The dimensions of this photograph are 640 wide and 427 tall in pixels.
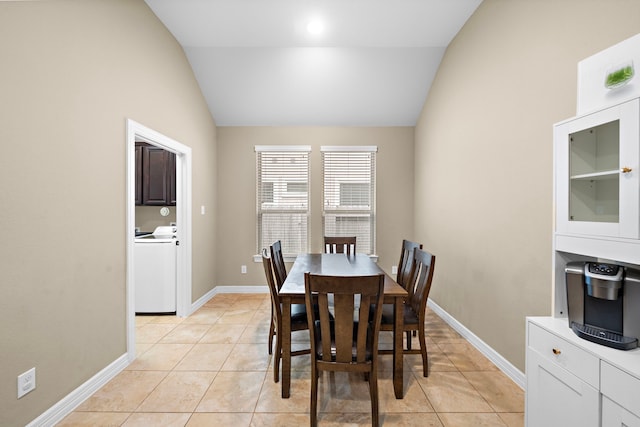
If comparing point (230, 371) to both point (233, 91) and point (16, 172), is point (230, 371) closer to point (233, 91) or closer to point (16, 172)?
point (16, 172)

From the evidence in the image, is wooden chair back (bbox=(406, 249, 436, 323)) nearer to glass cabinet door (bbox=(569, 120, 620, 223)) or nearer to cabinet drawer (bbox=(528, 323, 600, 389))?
cabinet drawer (bbox=(528, 323, 600, 389))

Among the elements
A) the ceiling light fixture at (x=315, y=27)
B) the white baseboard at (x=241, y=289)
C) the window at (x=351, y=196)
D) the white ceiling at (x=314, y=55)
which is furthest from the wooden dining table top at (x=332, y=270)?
the ceiling light fixture at (x=315, y=27)

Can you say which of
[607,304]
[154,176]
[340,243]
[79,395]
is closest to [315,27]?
[340,243]

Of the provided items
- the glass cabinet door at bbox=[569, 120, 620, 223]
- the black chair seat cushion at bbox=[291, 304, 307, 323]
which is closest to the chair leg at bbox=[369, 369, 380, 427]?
the black chair seat cushion at bbox=[291, 304, 307, 323]

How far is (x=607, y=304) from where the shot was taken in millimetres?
1222

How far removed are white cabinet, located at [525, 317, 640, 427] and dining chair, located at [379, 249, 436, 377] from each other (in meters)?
0.71

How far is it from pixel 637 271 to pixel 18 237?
3001 mm

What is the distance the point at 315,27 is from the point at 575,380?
3549mm

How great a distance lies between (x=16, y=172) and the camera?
154cm

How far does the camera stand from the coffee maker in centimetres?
116

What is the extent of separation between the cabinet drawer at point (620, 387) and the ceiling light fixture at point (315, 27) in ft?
11.4

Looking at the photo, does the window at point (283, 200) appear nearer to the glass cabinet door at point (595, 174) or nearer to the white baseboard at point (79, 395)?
the white baseboard at point (79, 395)

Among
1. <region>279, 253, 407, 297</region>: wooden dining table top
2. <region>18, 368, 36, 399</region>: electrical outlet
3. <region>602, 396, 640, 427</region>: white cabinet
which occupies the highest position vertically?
<region>279, 253, 407, 297</region>: wooden dining table top

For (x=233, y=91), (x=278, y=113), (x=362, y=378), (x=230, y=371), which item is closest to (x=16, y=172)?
(x=230, y=371)
